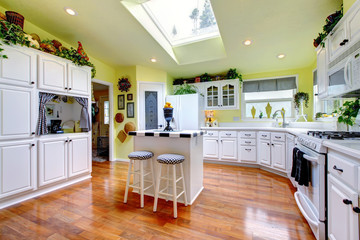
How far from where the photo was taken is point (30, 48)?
2.19m

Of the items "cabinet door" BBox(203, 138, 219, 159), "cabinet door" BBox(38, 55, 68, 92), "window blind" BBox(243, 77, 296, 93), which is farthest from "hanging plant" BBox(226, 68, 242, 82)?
"cabinet door" BBox(38, 55, 68, 92)

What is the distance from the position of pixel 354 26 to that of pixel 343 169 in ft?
4.28

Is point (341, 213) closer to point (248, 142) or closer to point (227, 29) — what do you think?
point (248, 142)

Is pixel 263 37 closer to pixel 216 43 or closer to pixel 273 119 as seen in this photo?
pixel 216 43

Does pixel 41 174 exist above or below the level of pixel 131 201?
above

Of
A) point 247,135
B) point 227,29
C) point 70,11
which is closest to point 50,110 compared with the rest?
point 70,11

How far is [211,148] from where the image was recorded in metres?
3.76

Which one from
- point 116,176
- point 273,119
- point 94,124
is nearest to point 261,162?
point 273,119

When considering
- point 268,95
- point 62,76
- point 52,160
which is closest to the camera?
point 52,160

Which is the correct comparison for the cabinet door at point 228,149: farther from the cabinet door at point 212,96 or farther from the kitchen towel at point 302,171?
the kitchen towel at point 302,171

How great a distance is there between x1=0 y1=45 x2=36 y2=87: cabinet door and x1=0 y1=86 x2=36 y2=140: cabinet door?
10cm

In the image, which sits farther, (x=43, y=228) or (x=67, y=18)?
(x=67, y=18)

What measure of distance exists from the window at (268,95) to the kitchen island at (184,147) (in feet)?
8.01

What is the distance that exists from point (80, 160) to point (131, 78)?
2.33 meters
